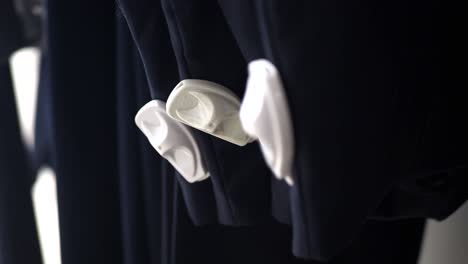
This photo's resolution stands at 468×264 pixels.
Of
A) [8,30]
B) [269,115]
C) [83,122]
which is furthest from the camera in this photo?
[8,30]

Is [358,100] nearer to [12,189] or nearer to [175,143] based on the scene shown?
[175,143]

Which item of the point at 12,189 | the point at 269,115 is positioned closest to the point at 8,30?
the point at 12,189

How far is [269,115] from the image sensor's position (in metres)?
0.25

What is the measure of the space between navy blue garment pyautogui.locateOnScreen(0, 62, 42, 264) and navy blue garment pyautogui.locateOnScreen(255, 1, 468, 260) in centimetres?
37

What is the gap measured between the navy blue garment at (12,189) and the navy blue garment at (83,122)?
0.13 m

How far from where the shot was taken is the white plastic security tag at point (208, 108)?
307 mm

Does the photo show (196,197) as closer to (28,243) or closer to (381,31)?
(381,31)

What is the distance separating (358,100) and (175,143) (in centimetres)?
13

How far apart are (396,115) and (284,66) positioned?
8cm

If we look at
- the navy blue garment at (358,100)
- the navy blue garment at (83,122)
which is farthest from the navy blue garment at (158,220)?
the navy blue garment at (358,100)

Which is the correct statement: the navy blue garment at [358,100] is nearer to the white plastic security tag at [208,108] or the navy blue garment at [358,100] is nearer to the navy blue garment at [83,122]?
the white plastic security tag at [208,108]

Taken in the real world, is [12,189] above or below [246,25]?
below

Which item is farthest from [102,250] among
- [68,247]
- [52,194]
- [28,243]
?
[52,194]

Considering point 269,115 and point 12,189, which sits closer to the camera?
point 269,115
